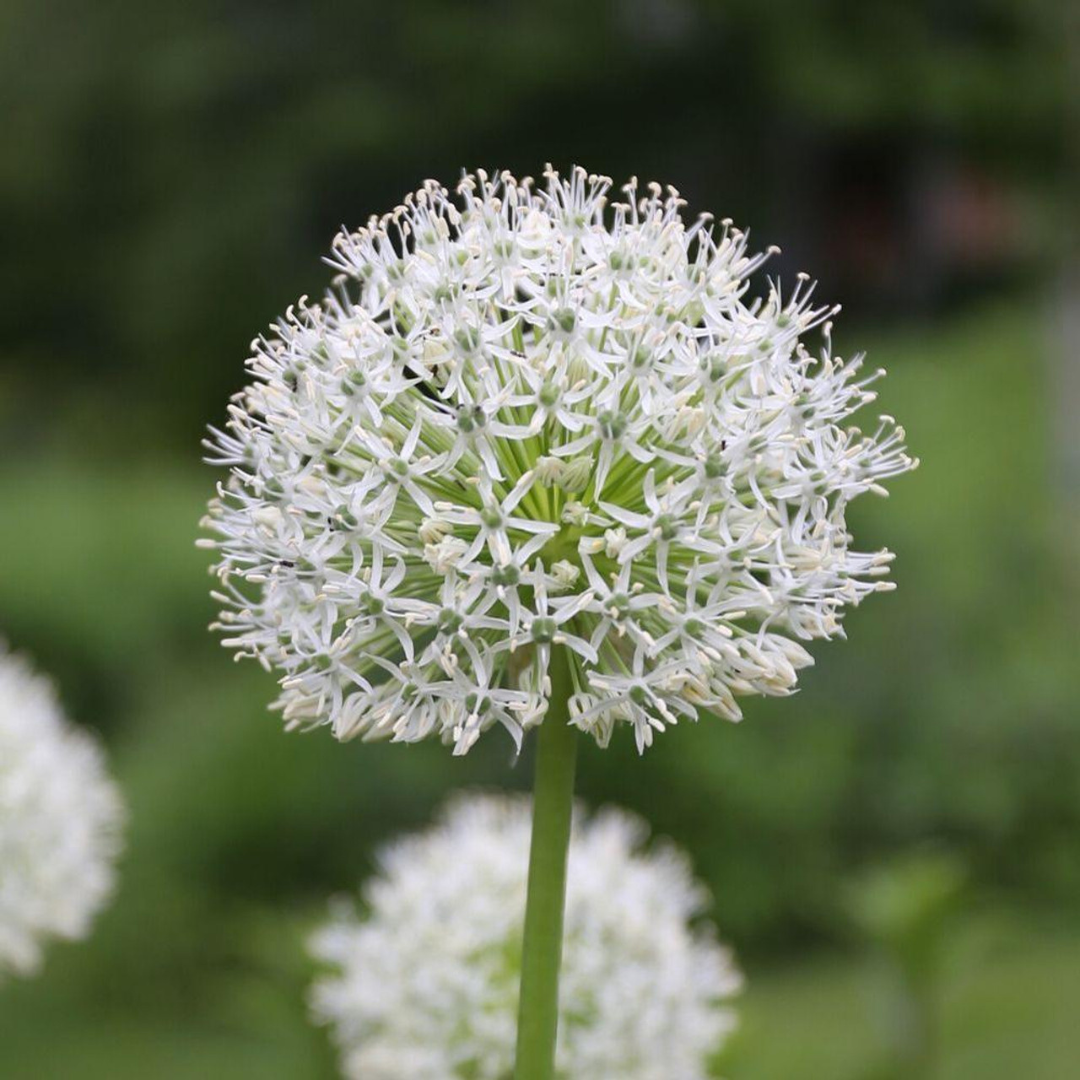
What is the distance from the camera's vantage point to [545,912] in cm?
160

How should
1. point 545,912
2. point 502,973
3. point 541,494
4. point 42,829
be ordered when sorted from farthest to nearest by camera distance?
1. point 42,829
2. point 502,973
3. point 541,494
4. point 545,912

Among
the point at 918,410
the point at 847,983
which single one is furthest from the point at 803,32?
the point at 847,983

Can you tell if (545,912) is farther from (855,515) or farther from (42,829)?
(855,515)

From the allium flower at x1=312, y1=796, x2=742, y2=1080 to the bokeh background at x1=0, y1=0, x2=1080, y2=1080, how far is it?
1.67 feet

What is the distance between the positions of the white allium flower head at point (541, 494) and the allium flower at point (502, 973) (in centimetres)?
76

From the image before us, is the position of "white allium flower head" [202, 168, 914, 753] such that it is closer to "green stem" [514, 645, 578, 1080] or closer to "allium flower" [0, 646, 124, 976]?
"green stem" [514, 645, 578, 1080]

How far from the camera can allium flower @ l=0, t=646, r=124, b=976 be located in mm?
2748

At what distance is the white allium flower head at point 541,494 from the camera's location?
65.5 inches

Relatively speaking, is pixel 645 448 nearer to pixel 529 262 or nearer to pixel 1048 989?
pixel 529 262

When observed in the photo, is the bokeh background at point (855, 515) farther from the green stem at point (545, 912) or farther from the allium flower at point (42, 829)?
the green stem at point (545, 912)

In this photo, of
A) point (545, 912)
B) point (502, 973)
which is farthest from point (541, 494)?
point (502, 973)

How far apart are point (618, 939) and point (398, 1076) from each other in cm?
38

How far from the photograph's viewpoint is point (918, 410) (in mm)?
10906

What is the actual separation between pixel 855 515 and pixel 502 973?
5.31 m
